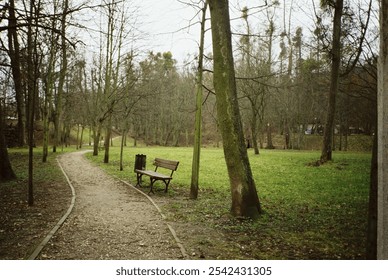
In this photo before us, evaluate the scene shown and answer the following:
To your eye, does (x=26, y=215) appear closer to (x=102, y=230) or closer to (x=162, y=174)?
(x=102, y=230)

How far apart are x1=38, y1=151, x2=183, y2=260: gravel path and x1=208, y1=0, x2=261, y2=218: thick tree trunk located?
1918mm

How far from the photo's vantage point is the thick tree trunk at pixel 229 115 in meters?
6.27

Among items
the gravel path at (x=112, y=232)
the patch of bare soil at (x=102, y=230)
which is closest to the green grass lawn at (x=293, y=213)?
the patch of bare soil at (x=102, y=230)

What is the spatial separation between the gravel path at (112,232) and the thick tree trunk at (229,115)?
75.5 inches

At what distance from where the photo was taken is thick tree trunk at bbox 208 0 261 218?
6.27 m

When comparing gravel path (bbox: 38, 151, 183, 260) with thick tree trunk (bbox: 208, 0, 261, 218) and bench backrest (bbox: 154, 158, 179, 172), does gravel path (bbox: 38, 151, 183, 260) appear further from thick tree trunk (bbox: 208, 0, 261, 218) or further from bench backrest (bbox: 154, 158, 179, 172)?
thick tree trunk (bbox: 208, 0, 261, 218)

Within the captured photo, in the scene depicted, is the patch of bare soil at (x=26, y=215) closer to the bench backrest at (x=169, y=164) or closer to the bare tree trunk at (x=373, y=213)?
the bench backrest at (x=169, y=164)

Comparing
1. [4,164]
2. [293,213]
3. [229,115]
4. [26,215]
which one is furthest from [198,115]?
[4,164]

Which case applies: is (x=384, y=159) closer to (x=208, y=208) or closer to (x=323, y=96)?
(x=208, y=208)

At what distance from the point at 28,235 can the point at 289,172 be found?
12.6m

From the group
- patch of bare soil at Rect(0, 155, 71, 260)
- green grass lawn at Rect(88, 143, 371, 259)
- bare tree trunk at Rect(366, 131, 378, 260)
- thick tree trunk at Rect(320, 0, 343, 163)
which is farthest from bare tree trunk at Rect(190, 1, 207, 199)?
thick tree trunk at Rect(320, 0, 343, 163)

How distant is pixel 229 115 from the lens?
20.8 ft
